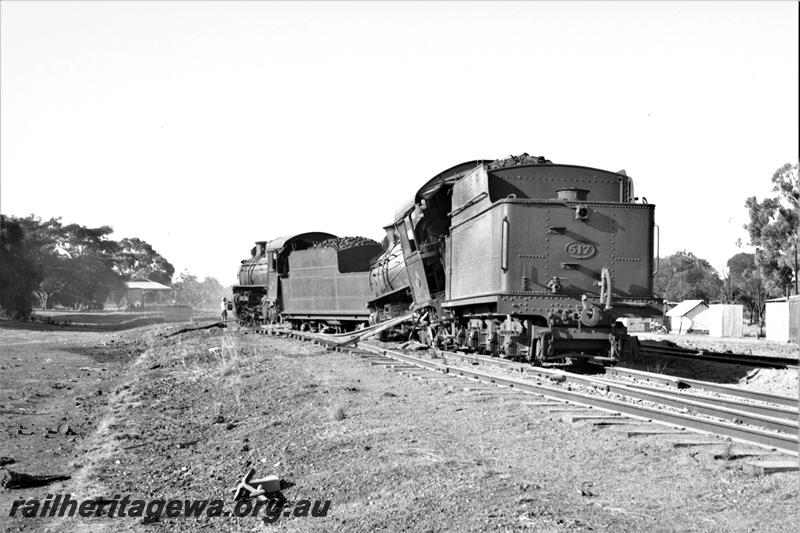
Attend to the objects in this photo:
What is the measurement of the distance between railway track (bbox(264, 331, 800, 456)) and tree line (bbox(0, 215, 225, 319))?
131ft

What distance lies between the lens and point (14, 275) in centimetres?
4566

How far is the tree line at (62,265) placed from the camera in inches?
1799

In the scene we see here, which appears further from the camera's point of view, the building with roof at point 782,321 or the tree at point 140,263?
the tree at point 140,263

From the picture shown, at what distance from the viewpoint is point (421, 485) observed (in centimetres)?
552

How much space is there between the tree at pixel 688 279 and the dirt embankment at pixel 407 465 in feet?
151

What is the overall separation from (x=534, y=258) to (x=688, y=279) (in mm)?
60184

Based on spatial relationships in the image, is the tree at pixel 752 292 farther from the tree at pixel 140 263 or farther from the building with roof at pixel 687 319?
the tree at pixel 140 263

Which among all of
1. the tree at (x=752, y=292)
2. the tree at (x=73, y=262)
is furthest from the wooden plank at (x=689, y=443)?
the tree at (x=73, y=262)

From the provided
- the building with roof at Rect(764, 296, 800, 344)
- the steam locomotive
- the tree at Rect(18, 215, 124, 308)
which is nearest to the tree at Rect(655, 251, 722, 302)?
the building with roof at Rect(764, 296, 800, 344)

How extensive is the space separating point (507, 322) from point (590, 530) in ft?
26.3

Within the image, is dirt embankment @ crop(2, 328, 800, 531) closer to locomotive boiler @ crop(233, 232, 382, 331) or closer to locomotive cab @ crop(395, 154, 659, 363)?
locomotive cab @ crop(395, 154, 659, 363)

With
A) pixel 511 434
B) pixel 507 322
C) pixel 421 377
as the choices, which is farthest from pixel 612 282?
pixel 511 434

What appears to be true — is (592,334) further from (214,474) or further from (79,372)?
(79,372)

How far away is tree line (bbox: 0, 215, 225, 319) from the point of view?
4569 cm
